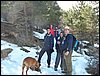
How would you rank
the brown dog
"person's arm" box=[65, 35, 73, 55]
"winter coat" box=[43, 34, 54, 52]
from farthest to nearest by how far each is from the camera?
"winter coat" box=[43, 34, 54, 52] → "person's arm" box=[65, 35, 73, 55] → the brown dog

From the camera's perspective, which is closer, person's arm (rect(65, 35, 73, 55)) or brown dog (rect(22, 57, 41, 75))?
brown dog (rect(22, 57, 41, 75))

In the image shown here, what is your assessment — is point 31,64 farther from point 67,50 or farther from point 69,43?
point 69,43

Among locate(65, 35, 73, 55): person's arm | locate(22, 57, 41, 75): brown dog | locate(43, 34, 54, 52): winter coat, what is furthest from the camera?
locate(43, 34, 54, 52): winter coat

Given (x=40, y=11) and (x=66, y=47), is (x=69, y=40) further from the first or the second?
(x=40, y=11)

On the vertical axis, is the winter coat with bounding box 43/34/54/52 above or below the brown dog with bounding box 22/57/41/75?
above

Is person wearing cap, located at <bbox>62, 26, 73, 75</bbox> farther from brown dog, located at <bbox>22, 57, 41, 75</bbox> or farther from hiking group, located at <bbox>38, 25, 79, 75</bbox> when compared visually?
brown dog, located at <bbox>22, 57, 41, 75</bbox>

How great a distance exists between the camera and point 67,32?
9547 millimetres

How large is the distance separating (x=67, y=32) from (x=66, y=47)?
59 centimetres

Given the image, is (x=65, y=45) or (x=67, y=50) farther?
(x=65, y=45)

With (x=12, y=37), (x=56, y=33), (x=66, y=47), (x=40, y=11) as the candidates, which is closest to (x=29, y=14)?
(x=40, y=11)

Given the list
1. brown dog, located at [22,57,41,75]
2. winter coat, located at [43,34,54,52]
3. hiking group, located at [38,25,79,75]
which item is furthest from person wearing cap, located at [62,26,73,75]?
brown dog, located at [22,57,41,75]

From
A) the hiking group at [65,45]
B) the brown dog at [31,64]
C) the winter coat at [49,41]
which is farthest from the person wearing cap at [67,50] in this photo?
the brown dog at [31,64]

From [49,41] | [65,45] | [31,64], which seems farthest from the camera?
[49,41]

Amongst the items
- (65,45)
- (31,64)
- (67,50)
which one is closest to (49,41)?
(65,45)
